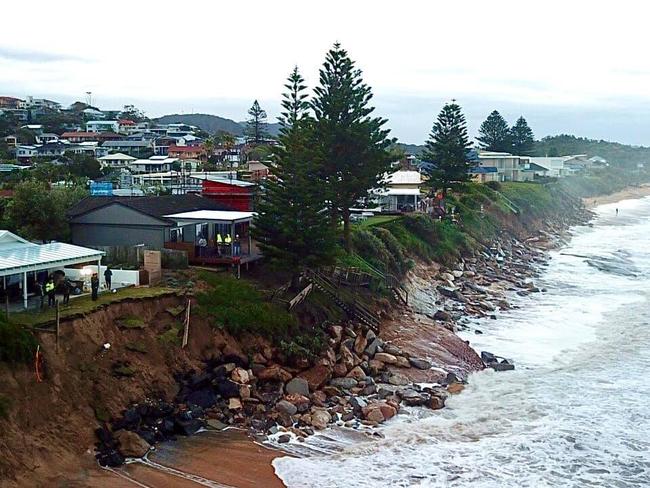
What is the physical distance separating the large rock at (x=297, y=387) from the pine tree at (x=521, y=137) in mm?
77911

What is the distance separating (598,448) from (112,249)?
14.9 metres

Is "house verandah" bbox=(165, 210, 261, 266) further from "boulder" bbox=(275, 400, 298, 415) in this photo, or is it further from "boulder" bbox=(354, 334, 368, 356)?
"boulder" bbox=(275, 400, 298, 415)

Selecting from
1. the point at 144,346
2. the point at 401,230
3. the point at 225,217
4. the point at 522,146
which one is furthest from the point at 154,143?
the point at 144,346

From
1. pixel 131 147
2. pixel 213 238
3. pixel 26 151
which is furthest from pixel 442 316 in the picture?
pixel 131 147

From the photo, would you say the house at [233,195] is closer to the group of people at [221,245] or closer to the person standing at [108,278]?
the group of people at [221,245]

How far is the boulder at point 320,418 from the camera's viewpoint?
1701cm

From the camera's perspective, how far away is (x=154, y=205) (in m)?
25.6

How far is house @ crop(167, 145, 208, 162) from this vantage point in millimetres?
75375

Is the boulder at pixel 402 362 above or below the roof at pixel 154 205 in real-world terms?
below

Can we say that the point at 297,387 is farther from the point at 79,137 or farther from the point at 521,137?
the point at 79,137

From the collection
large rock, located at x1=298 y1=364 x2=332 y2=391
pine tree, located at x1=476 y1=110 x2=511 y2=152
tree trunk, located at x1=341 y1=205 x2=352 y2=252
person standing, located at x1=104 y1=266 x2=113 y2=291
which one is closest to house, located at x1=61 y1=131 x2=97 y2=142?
pine tree, located at x1=476 y1=110 x2=511 y2=152

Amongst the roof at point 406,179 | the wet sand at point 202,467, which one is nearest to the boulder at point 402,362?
the wet sand at point 202,467

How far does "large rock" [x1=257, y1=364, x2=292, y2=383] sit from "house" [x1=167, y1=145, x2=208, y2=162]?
55745mm

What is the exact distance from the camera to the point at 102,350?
16.8 metres
